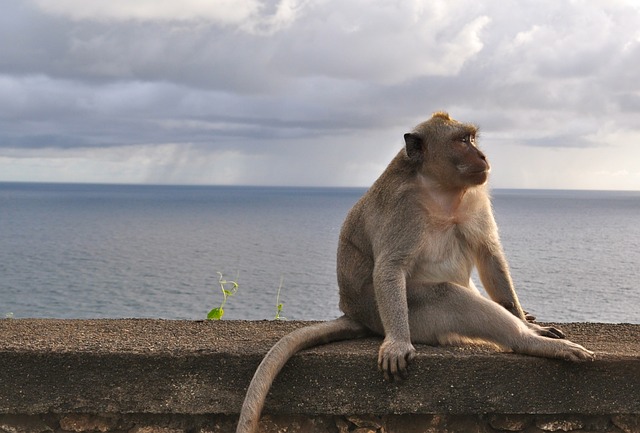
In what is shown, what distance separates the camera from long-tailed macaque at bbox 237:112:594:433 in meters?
4.58

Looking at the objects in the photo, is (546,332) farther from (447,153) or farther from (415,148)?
(415,148)

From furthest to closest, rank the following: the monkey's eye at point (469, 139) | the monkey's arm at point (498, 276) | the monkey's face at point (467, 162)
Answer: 1. the monkey's arm at point (498, 276)
2. the monkey's eye at point (469, 139)
3. the monkey's face at point (467, 162)

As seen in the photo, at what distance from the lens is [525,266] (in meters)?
47.8

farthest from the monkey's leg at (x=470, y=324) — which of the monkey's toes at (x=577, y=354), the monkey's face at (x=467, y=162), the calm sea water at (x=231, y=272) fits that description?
the calm sea water at (x=231, y=272)

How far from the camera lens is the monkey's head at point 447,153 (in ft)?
15.7

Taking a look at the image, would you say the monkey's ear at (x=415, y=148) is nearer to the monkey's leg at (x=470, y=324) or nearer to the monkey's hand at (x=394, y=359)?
the monkey's leg at (x=470, y=324)

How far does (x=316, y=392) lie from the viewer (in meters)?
4.46

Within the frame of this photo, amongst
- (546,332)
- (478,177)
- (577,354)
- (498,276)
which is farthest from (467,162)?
(577,354)

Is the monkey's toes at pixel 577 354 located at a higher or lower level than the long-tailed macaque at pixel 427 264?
lower

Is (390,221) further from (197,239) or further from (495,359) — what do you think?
(197,239)

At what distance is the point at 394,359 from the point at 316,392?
48cm

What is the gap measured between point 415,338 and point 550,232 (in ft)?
279

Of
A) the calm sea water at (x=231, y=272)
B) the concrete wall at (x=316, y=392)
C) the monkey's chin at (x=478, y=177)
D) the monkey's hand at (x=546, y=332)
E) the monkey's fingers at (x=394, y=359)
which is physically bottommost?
the calm sea water at (x=231, y=272)

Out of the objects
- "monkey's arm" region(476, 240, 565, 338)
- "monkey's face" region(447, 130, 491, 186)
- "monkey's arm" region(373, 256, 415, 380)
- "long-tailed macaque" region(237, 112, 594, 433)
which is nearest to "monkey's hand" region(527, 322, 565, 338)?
"long-tailed macaque" region(237, 112, 594, 433)
